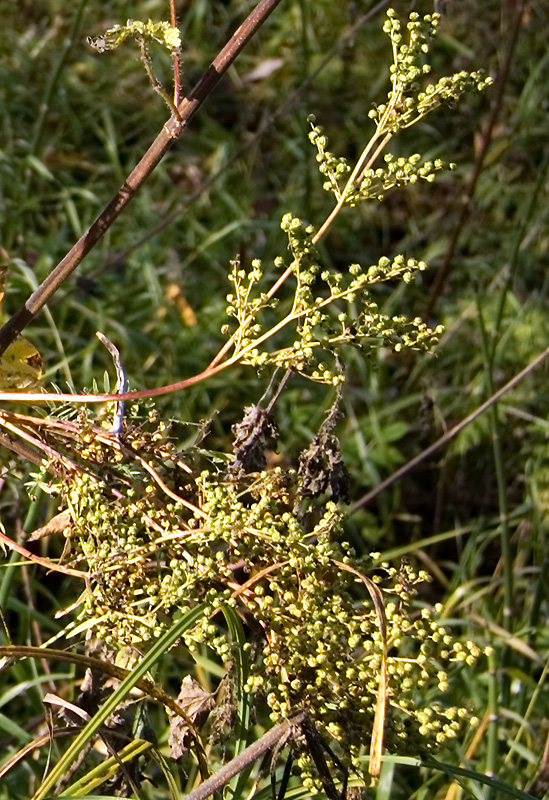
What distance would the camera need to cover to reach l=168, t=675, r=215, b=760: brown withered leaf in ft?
3.14

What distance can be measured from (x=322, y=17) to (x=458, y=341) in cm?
122

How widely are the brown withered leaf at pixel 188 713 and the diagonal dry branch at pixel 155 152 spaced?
1.34 ft

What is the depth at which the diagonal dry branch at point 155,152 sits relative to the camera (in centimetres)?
90

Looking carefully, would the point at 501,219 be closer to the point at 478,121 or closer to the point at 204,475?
the point at 478,121

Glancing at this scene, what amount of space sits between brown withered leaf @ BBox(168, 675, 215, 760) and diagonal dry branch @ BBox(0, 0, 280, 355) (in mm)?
408

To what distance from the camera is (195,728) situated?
0.96 m

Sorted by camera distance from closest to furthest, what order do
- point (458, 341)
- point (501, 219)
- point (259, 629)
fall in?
point (259, 629) < point (458, 341) < point (501, 219)

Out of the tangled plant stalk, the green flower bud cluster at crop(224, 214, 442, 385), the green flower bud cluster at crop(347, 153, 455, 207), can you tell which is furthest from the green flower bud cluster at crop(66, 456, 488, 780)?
the green flower bud cluster at crop(347, 153, 455, 207)

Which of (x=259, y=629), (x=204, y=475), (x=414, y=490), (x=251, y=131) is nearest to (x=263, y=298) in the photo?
(x=204, y=475)

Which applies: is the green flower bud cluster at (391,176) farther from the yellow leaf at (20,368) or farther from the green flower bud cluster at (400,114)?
the yellow leaf at (20,368)

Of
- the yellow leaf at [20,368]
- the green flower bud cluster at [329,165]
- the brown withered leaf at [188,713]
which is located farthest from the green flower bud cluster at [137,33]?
the brown withered leaf at [188,713]

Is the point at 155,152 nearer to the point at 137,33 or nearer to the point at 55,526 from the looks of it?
the point at 137,33

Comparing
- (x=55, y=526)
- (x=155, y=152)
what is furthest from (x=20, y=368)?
(x=155, y=152)

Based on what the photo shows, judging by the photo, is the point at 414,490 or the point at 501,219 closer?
the point at 414,490
